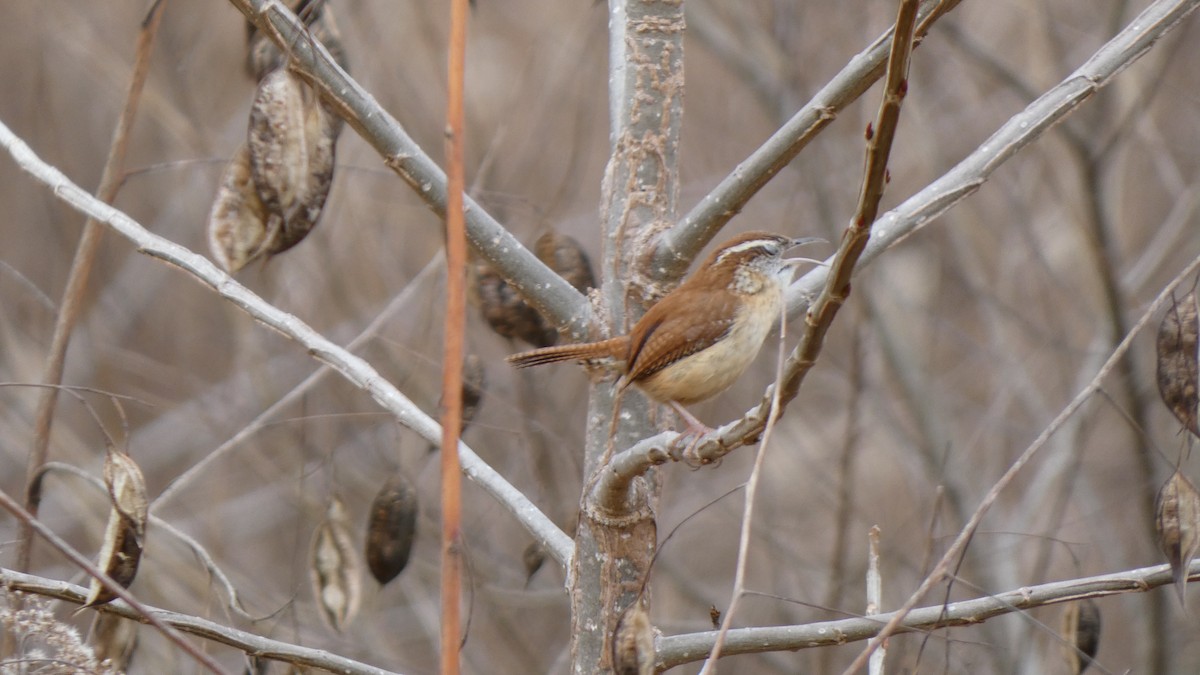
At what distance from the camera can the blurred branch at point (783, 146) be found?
1.99m

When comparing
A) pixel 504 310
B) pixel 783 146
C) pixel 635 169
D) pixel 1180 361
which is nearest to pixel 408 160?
pixel 635 169

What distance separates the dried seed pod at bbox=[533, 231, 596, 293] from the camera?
292 cm

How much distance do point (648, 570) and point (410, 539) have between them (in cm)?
97

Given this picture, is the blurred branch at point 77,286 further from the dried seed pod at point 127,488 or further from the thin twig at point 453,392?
the thin twig at point 453,392

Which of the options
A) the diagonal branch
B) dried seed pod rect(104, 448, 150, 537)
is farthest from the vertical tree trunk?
dried seed pod rect(104, 448, 150, 537)

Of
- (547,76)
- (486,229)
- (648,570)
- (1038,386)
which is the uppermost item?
(547,76)

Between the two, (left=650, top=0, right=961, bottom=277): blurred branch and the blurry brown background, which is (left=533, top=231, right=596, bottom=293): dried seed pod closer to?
(left=650, top=0, right=961, bottom=277): blurred branch

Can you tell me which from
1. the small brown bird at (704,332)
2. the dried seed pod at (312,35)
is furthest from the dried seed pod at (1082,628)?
the dried seed pod at (312,35)

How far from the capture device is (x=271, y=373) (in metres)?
6.02

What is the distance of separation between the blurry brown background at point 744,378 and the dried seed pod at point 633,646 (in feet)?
8.89

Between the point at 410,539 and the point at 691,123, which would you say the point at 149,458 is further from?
the point at 410,539

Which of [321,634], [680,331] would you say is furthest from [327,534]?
[321,634]

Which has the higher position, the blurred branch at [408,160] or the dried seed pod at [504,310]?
the dried seed pod at [504,310]

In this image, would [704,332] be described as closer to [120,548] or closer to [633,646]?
[633,646]
